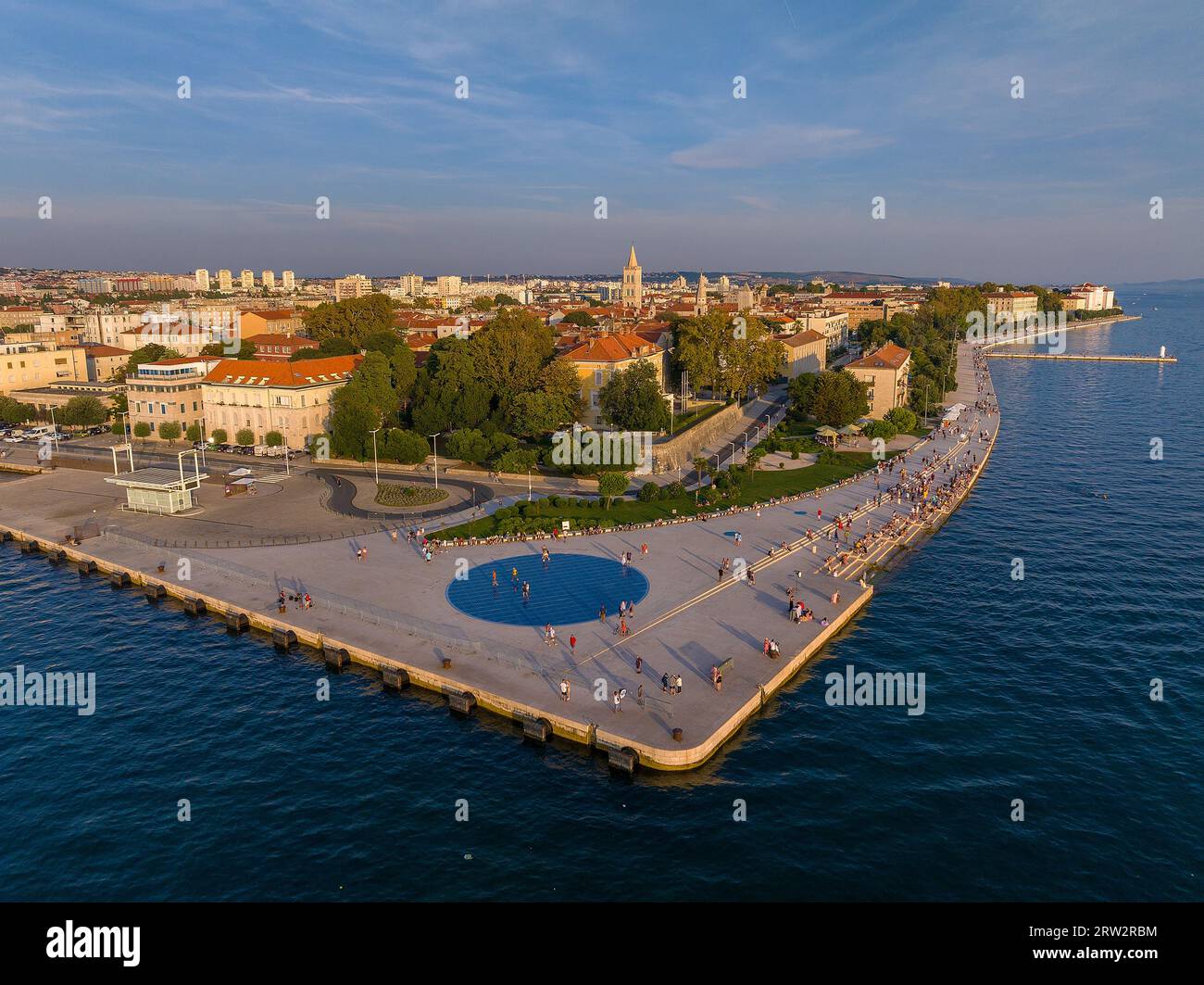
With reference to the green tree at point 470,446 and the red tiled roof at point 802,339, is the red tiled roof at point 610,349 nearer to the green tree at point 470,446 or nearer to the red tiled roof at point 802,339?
the green tree at point 470,446

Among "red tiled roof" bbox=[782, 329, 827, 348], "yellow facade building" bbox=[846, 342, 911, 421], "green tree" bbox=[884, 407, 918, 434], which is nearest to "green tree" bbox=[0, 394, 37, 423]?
"yellow facade building" bbox=[846, 342, 911, 421]

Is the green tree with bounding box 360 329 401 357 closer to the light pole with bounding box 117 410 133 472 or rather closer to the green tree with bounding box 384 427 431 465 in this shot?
the green tree with bounding box 384 427 431 465

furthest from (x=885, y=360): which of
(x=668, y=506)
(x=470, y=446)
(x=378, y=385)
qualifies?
(x=378, y=385)

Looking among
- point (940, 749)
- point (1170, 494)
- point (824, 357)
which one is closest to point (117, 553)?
point (940, 749)

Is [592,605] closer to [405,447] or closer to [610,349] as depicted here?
[405,447]

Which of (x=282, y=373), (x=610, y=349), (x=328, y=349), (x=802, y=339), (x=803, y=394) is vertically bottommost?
(x=803, y=394)
